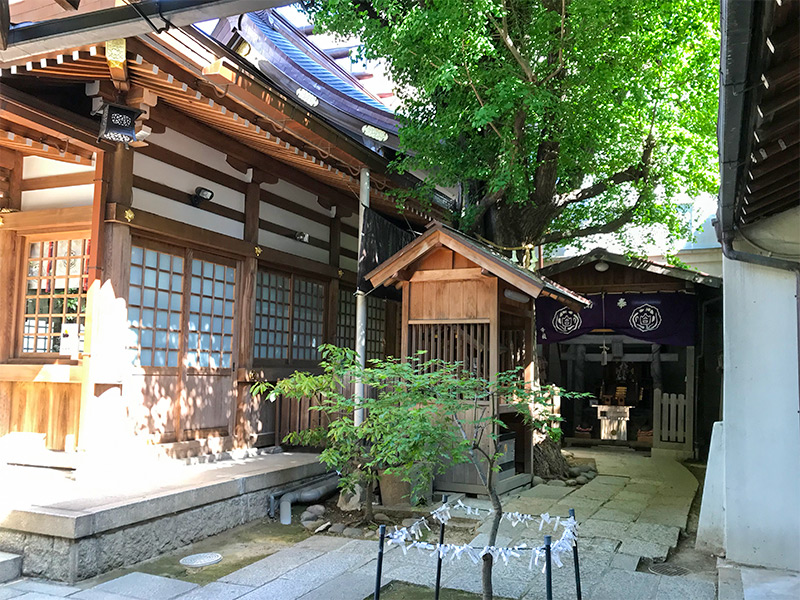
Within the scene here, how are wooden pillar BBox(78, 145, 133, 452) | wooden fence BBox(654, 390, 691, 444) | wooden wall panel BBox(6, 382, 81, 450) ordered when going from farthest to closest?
1. wooden fence BBox(654, 390, 691, 444)
2. wooden wall panel BBox(6, 382, 81, 450)
3. wooden pillar BBox(78, 145, 133, 452)

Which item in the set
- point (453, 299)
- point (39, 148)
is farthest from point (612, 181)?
point (39, 148)

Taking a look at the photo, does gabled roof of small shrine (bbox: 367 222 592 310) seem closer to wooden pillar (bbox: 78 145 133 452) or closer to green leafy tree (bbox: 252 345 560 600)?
green leafy tree (bbox: 252 345 560 600)

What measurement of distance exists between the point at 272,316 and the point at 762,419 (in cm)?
683

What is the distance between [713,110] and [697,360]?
17.4ft

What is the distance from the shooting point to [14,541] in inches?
224

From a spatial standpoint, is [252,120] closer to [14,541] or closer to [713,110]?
[14,541]

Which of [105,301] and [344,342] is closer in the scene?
[105,301]

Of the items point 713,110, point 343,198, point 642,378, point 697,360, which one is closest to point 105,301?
point 343,198

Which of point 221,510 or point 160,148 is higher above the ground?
point 160,148

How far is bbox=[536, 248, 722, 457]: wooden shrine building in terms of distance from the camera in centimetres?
1245

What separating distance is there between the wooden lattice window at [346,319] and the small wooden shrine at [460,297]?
11.1 feet

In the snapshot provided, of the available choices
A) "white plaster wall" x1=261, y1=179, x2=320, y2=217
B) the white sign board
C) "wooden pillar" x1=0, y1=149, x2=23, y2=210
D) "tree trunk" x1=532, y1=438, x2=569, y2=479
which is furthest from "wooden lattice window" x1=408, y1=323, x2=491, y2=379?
"wooden pillar" x1=0, y1=149, x2=23, y2=210

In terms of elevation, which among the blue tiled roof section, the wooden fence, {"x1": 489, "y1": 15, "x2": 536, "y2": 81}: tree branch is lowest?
the wooden fence

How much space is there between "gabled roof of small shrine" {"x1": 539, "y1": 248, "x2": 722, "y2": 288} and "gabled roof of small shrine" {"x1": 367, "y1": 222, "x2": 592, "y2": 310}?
170 inches
